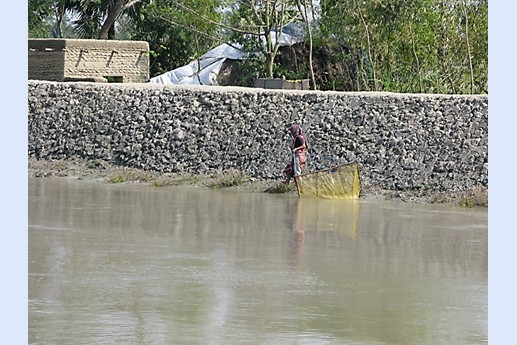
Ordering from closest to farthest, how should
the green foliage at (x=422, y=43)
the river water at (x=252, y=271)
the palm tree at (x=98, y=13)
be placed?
the river water at (x=252, y=271) → the green foliage at (x=422, y=43) → the palm tree at (x=98, y=13)

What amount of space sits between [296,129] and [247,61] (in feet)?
41.5

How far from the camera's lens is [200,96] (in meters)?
21.5

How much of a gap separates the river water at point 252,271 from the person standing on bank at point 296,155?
0.99 m

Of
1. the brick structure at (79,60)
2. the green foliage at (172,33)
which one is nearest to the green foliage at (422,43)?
the brick structure at (79,60)

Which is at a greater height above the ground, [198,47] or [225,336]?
[198,47]

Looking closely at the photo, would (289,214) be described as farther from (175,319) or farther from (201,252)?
(175,319)

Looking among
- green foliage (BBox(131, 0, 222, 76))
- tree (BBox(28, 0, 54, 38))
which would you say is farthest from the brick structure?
tree (BBox(28, 0, 54, 38))

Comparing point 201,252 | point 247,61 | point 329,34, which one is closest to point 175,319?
point 201,252

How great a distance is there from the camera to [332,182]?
17984 millimetres

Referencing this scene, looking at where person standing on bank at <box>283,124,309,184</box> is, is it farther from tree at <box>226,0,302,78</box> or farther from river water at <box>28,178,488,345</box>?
tree at <box>226,0,302,78</box>

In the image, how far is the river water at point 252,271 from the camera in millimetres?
8648

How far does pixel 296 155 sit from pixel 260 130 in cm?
234

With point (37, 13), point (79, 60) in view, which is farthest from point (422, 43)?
point (37, 13)

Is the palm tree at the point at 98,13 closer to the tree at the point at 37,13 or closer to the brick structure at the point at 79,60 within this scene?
the tree at the point at 37,13
